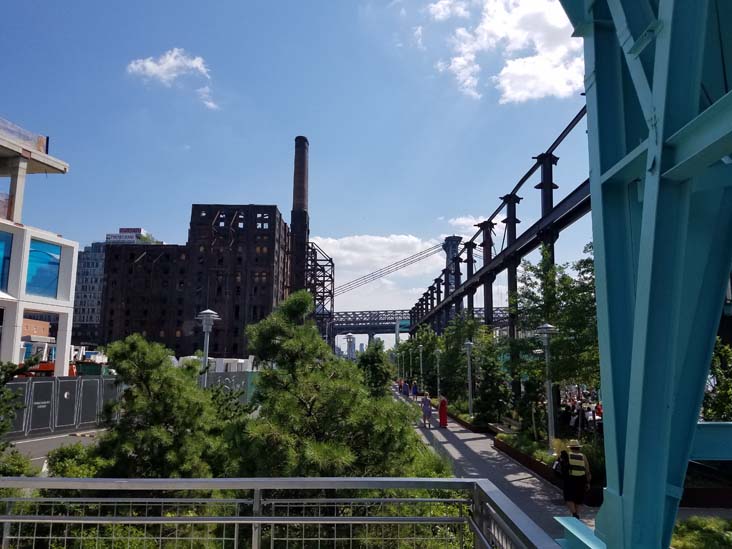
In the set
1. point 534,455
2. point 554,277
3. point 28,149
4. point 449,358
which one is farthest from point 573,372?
point 28,149

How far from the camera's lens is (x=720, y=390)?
33.1 ft

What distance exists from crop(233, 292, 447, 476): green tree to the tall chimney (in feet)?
254

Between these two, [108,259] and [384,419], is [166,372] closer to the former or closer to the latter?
[384,419]

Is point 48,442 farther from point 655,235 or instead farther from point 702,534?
point 655,235

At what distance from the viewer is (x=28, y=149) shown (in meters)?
27.6

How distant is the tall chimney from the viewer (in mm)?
82062

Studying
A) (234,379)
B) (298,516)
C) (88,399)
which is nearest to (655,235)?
(298,516)

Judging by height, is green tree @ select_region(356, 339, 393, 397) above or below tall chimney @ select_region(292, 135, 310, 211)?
below

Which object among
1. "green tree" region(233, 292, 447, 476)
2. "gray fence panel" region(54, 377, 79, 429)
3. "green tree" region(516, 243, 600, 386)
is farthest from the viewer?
"gray fence panel" region(54, 377, 79, 429)

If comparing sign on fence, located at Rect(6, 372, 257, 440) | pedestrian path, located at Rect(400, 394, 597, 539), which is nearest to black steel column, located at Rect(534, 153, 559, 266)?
pedestrian path, located at Rect(400, 394, 597, 539)

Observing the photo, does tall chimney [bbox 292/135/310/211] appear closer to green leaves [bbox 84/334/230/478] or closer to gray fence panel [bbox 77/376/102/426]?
gray fence panel [bbox 77/376/102/426]

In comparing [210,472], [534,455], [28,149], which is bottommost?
[534,455]

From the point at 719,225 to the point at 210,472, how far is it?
22.6 ft

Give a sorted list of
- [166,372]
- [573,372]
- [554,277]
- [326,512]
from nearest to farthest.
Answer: [326,512] < [166,372] < [573,372] < [554,277]
